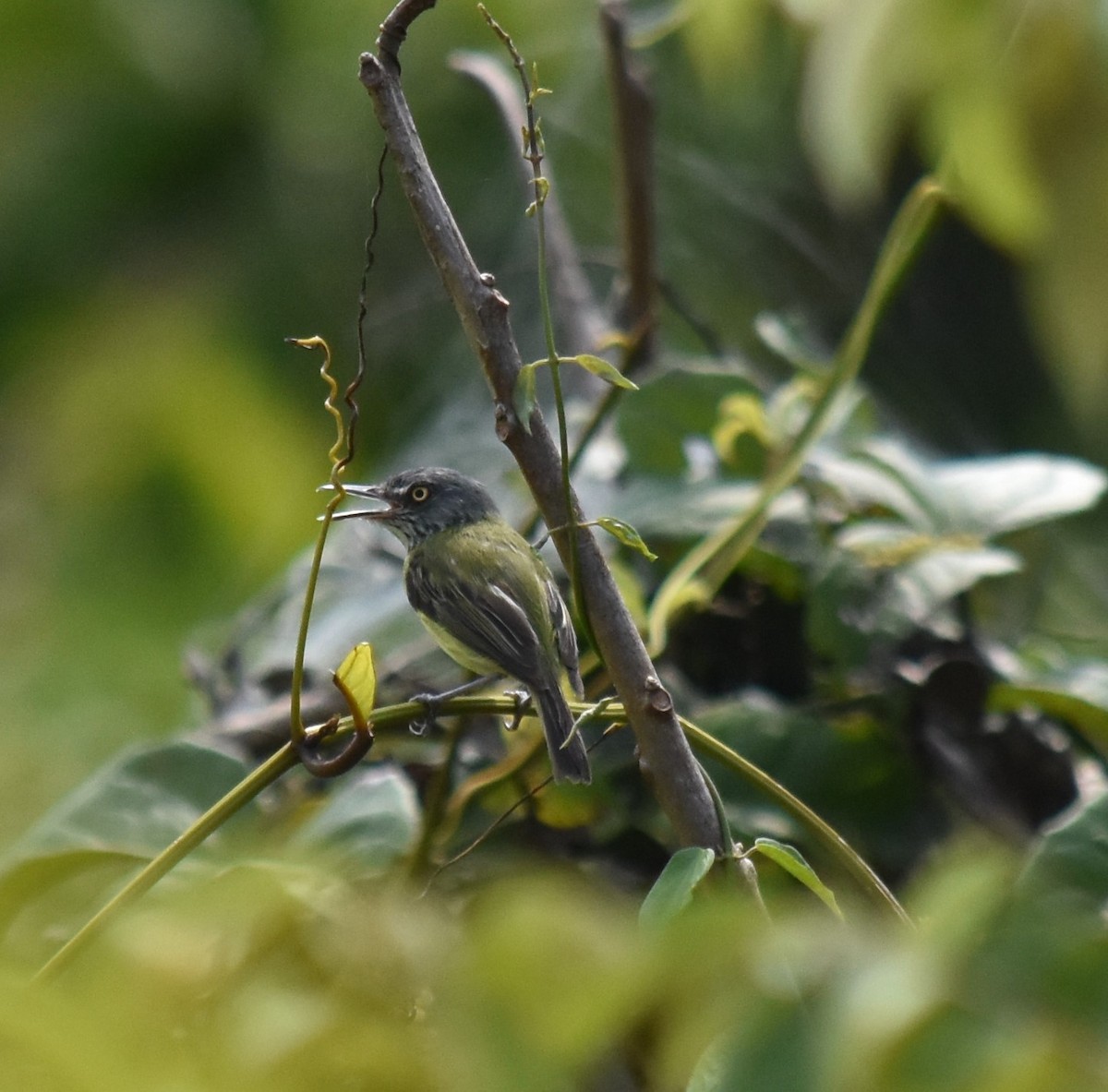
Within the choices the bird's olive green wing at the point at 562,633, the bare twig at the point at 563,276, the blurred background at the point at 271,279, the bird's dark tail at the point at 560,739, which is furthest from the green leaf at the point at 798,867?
the blurred background at the point at 271,279

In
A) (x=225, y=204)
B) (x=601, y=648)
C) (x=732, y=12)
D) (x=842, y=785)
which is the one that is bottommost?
(x=842, y=785)

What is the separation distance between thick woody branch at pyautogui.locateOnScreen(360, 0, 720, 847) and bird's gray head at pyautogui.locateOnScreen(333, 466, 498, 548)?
1.41 ft

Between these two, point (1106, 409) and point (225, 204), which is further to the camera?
point (225, 204)

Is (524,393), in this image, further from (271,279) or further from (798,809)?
(271,279)

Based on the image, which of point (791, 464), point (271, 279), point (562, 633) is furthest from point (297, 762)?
point (271, 279)

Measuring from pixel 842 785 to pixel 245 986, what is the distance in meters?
0.70

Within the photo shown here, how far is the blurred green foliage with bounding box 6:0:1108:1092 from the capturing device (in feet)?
1.25

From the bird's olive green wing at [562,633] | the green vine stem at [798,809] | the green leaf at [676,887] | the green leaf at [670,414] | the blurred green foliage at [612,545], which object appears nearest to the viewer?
the blurred green foliage at [612,545]

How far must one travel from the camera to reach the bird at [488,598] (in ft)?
2.64

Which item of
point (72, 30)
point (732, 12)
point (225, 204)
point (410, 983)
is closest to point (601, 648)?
point (410, 983)

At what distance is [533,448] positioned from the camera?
1.81ft

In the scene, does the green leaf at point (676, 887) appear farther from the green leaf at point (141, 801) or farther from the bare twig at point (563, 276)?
the bare twig at point (563, 276)

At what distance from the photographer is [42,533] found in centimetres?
220

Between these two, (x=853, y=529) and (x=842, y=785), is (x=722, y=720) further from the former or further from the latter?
(x=853, y=529)
